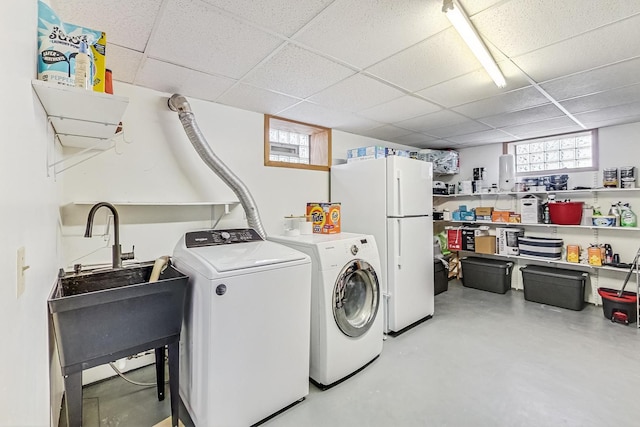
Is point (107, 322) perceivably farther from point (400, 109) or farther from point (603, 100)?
point (603, 100)

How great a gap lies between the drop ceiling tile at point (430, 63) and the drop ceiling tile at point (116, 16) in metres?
1.41

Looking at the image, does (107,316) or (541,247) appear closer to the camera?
(107,316)

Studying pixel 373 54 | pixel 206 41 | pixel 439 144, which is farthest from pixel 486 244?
pixel 206 41

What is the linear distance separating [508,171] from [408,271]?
256 cm

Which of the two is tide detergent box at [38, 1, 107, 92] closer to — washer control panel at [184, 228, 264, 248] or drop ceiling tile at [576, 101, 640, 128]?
washer control panel at [184, 228, 264, 248]

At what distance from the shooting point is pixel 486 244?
4.56 m

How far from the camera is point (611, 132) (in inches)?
146

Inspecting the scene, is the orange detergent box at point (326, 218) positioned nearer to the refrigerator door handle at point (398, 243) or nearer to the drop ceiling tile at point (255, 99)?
the refrigerator door handle at point (398, 243)

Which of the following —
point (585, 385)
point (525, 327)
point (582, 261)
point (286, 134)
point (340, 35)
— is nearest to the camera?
point (340, 35)

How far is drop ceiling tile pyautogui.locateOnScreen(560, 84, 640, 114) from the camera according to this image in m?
2.56

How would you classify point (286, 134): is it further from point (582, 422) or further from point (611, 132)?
point (611, 132)

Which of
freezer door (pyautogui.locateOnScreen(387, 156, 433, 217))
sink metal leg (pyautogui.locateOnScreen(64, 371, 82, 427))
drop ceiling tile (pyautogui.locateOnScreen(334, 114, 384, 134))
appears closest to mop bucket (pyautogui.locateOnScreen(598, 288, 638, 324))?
freezer door (pyautogui.locateOnScreen(387, 156, 433, 217))

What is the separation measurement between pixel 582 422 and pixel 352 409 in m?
1.39

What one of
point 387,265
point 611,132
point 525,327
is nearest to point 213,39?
point 387,265
